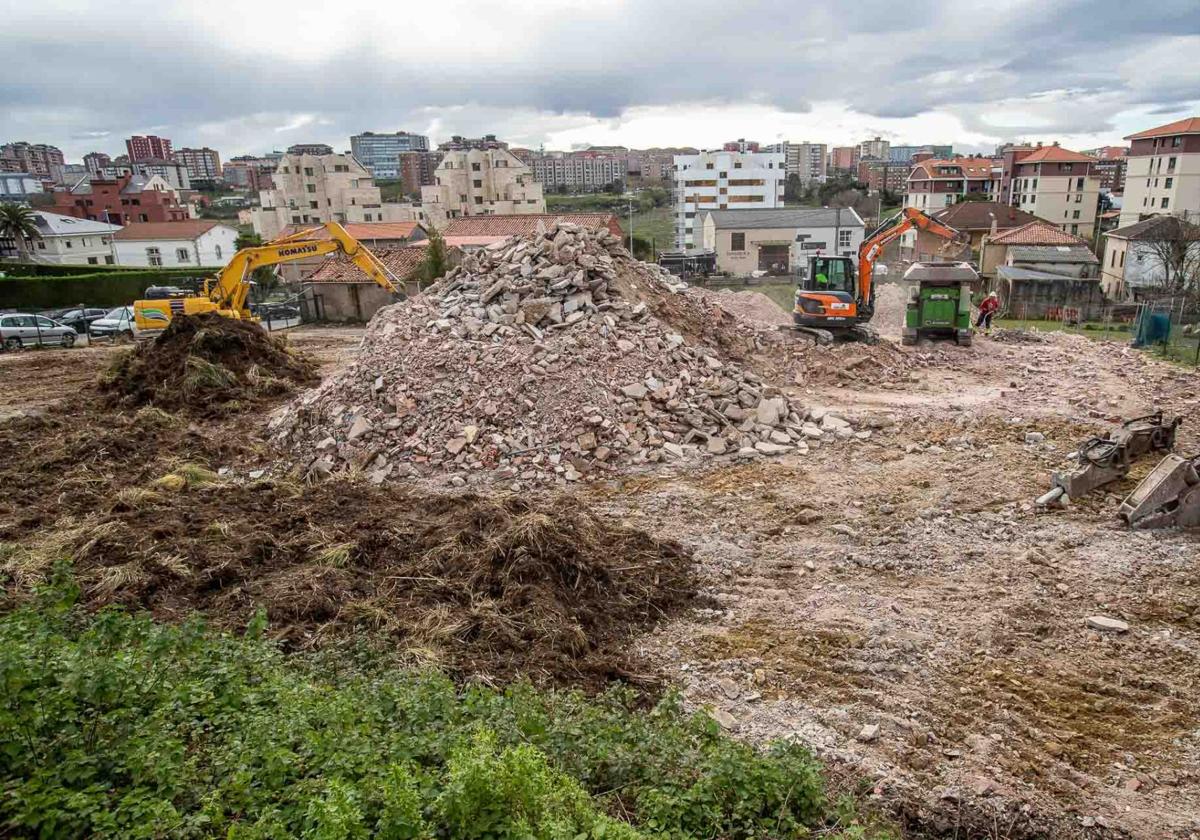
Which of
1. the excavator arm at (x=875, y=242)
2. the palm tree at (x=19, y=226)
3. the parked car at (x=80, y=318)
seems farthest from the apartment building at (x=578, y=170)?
the excavator arm at (x=875, y=242)

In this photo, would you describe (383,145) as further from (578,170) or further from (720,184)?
(720,184)

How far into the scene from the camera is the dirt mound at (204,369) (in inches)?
581

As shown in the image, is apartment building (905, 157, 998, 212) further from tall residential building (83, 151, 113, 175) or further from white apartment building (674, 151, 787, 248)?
tall residential building (83, 151, 113, 175)

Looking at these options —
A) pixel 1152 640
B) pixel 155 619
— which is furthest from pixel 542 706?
pixel 1152 640

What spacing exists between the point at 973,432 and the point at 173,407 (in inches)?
550

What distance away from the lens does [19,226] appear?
45.1 m

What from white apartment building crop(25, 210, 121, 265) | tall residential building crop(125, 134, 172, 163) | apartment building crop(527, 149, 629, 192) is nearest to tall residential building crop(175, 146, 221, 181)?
tall residential building crop(125, 134, 172, 163)

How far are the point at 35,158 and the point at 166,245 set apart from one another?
126m

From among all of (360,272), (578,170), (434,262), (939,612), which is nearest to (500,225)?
(434,262)

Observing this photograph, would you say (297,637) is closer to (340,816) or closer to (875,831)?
(340,816)

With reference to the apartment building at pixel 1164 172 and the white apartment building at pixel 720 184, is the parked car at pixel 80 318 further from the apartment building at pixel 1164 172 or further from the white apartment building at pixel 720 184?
the apartment building at pixel 1164 172

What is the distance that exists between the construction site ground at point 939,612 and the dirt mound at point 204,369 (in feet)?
6.58

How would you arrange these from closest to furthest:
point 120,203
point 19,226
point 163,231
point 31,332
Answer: point 31,332, point 19,226, point 163,231, point 120,203

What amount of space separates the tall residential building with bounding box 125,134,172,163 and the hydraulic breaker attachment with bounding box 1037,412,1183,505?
16727 centimetres
